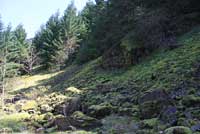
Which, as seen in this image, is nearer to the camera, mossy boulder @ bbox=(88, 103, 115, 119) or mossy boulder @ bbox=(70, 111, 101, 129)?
mossy boulder @ bbox=(70, 111, 101, 129)

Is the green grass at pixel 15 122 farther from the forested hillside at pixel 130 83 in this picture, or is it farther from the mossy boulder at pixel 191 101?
the mossy boulder at pixel 191 101

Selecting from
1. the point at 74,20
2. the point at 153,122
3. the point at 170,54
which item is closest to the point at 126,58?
the point at 170,54

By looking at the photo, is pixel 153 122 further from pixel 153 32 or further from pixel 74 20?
pixel 74 20

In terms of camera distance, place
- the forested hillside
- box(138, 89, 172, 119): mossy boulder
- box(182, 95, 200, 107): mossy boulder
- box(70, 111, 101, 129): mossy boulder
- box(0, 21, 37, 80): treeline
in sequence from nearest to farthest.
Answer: box(182, 95, 200, 107): mossy boulder < the forested hillside < box(138, 89, 172, 119): mossy boulder < box(70, 111, 101, 129): mossy boulder < box(0, 21, 37, 80): treeline

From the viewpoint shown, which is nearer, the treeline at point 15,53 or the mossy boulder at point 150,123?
the mossy boulder at point 150,123

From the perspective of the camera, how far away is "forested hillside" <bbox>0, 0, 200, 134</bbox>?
56.4 feet

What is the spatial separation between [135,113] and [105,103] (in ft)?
12.4

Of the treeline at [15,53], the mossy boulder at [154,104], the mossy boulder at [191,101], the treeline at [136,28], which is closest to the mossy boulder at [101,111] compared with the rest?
the mossy boulder at [154,104]

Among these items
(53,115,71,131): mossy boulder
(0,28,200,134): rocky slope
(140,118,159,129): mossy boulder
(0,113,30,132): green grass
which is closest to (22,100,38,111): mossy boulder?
(0,28,200,134): rocky slope

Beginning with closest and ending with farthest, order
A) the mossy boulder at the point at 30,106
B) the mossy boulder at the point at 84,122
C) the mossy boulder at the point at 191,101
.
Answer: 1. the mossy boulder at the point at 191,101
2. the mossy boulder at the point at 84,122
3. the mossy boulder at the point at 30,106

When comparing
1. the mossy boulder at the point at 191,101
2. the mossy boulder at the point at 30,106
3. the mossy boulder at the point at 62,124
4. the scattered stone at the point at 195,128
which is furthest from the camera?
the mossy boulder at the point at 30,106

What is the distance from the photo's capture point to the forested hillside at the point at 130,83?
17.2 m

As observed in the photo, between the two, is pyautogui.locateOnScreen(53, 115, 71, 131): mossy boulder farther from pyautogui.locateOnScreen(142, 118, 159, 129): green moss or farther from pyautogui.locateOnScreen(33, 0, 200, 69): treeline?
pyautogui.locateOnScreen(33, 0, 200, 69): treeline

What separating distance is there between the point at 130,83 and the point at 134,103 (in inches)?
154
